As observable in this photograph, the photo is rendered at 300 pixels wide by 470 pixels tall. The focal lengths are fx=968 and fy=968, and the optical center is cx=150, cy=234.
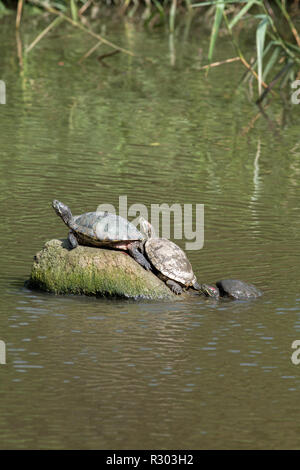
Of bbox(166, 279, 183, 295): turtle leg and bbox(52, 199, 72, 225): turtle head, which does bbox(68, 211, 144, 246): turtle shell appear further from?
bbox(166, 279, 183, 295): turtle leg

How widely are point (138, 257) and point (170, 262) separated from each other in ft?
0.85

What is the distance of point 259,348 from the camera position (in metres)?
6.41

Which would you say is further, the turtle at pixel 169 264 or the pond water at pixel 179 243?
the turtle at pixel 169 264

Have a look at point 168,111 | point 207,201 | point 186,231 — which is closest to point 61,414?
point 186,231

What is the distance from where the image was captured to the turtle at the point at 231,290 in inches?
284

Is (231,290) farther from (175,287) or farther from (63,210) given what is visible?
(63,210)

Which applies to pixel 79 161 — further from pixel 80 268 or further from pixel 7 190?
pixel 80 268

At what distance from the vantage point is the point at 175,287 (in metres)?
7.30

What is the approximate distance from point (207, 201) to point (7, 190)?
2.08 m
